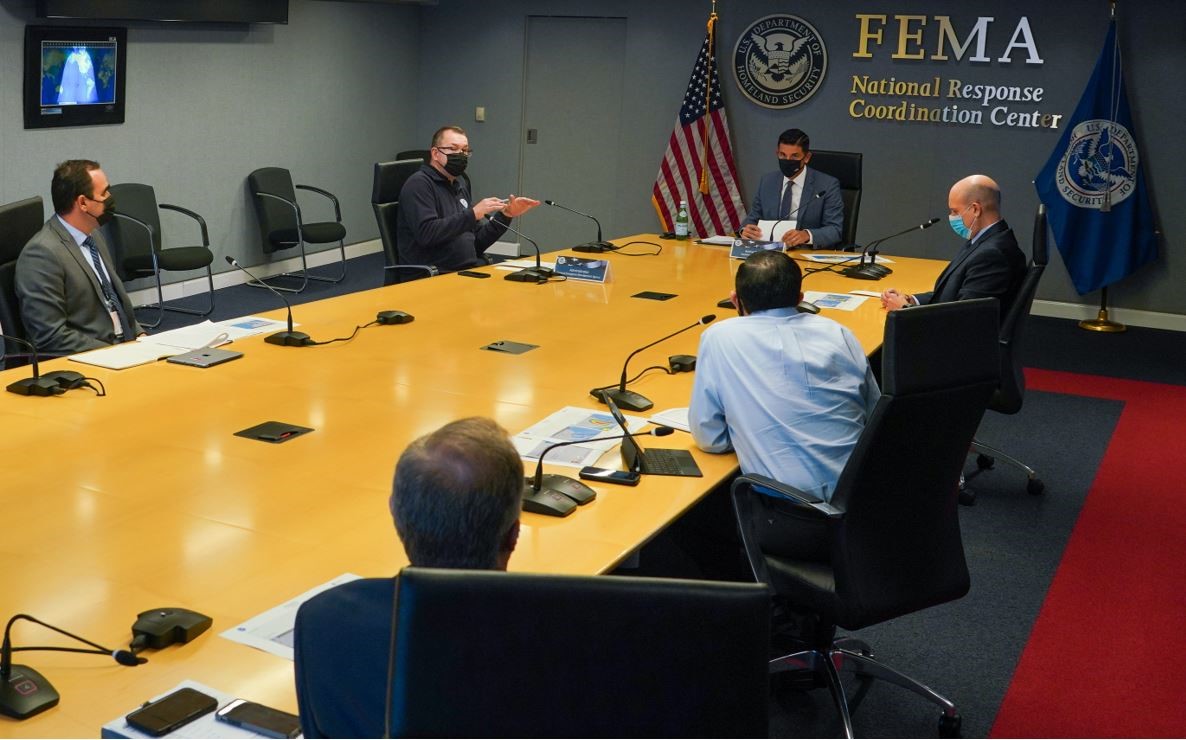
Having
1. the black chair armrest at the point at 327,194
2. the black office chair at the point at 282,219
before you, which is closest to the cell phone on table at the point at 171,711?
the black office chair at the point at 282,219

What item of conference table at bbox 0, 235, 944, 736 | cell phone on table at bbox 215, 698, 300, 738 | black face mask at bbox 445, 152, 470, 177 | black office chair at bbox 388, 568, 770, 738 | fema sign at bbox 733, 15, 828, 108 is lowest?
cell phone on table at bbox 215, 698, 300, 738

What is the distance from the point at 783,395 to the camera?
10.0 feet

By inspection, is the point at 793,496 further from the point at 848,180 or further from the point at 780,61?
→ the point at 780,61

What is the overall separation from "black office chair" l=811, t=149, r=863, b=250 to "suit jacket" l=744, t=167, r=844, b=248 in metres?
0.11

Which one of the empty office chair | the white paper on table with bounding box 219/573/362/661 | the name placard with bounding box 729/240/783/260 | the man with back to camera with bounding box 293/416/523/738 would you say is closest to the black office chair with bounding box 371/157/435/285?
the empty office chair

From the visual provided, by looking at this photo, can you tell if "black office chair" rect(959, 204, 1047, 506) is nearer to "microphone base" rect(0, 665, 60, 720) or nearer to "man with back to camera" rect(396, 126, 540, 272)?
"man with back to camera" rect(396, 126, 540, 272)

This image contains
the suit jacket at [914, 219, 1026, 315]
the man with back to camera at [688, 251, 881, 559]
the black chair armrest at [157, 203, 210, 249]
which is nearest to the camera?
the man with back to camera at [688, 251, 881, 559]

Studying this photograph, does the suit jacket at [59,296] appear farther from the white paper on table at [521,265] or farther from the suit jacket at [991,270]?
the suit jacket at [991,270]

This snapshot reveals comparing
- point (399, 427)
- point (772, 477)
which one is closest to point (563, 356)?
point (399, 427)

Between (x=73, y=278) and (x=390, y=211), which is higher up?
(x=390, y=211)

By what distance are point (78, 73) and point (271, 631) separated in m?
5.91

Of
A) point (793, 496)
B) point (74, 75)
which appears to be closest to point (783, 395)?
point (793, 496)

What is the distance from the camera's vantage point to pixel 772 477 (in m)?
3.06

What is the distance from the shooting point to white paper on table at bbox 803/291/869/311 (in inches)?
205
